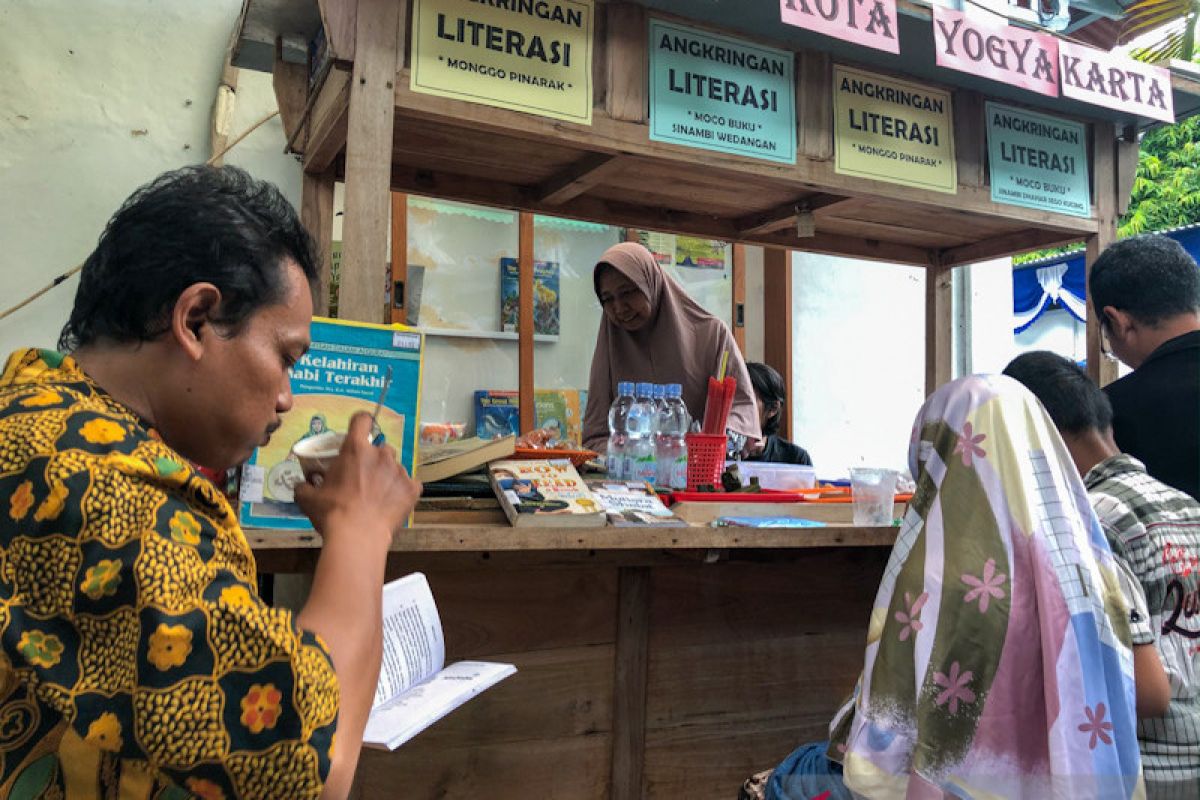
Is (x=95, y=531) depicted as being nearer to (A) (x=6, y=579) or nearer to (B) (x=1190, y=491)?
(A) (x=6, y=579)

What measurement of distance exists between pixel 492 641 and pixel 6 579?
1.14 metres

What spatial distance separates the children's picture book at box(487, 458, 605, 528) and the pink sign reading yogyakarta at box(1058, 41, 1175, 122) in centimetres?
182

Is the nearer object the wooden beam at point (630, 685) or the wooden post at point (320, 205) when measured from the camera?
the wooden beam at point (630, 685)

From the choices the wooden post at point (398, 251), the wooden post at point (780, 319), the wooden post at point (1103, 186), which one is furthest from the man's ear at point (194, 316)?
the wooden post at point (780, 319)

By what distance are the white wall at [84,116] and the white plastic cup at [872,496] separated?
12.5 ft

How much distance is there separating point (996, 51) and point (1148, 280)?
2.45 feet

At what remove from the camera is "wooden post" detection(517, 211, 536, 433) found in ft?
17.3

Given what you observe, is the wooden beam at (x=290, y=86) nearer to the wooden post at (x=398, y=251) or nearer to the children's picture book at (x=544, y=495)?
the children's picture book at (x=544, y=495)

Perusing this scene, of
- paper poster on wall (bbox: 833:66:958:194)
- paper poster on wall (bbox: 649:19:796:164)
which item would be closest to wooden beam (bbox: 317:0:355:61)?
paper poster on wall (bbox: 649:19:796:164)

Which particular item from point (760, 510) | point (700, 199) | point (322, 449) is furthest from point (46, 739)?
point (700, 199)

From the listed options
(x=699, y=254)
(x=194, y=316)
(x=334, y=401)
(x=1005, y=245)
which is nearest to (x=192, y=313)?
(x=194, y=316)

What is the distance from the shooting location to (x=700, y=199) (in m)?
2.83

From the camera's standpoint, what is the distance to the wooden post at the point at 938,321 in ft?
11.4

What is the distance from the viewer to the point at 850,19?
203 cm
